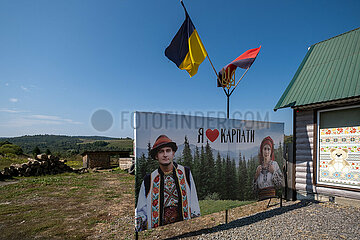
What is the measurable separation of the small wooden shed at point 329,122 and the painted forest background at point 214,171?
8.45 ft

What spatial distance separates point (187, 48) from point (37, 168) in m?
12.1

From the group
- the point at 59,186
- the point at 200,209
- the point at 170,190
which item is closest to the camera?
the point at 170,190

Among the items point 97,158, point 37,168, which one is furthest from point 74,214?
point 97,158

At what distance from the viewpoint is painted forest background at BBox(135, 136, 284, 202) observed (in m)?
3.92

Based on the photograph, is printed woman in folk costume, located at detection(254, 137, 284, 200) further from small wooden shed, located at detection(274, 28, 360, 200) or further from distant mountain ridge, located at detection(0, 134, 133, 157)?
distant mountain ridge, located at detection(0, 134, 133, 157)

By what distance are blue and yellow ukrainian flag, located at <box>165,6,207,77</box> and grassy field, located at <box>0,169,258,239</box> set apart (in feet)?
13.4

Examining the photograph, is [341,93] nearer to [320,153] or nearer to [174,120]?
[320,153]

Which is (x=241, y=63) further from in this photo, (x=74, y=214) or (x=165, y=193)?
(x=74, y=214)

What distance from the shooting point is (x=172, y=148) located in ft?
13.7

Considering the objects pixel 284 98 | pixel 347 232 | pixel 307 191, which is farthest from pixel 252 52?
pixel 347 232

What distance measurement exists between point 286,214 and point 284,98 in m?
4.09

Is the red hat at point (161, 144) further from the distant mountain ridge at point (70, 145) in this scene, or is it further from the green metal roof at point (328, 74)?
the distant mountain ridge at point (70, 145)

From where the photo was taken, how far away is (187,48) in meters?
6.32

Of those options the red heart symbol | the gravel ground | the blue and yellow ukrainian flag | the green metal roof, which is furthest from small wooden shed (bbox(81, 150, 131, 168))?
the green metal roof
